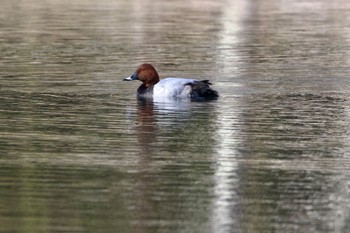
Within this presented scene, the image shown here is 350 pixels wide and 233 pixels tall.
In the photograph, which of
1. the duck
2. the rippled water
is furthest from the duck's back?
the rippled water

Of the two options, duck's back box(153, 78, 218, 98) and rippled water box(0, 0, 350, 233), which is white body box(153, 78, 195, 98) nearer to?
duck's back box(153, 78, 218, 98)

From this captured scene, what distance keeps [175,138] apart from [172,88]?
4.53 metres

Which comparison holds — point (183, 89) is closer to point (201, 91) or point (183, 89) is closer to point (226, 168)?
point (201, 91)

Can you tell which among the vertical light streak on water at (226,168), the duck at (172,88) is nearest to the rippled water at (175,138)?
the vertical light streak on water at (226,168)

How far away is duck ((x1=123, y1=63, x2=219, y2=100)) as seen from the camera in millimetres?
18359

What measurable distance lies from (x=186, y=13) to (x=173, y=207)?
34932 mm

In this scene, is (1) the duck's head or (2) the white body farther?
(1) the duck's head

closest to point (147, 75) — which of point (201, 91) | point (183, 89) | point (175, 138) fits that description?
point (183, 89)

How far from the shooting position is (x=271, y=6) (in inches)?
1966

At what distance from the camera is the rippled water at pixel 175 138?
9.95 meters

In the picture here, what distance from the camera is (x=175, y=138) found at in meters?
14.1

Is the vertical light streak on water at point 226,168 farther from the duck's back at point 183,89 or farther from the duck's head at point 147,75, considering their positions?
the duck's head at point 147,75

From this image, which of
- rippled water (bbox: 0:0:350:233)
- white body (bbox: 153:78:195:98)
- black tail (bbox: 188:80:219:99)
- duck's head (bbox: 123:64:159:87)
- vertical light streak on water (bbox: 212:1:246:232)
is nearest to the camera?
Result: vertical light streak on water (bbox: 212:1:246:232)

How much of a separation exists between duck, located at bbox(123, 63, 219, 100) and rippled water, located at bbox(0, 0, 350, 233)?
28cm
